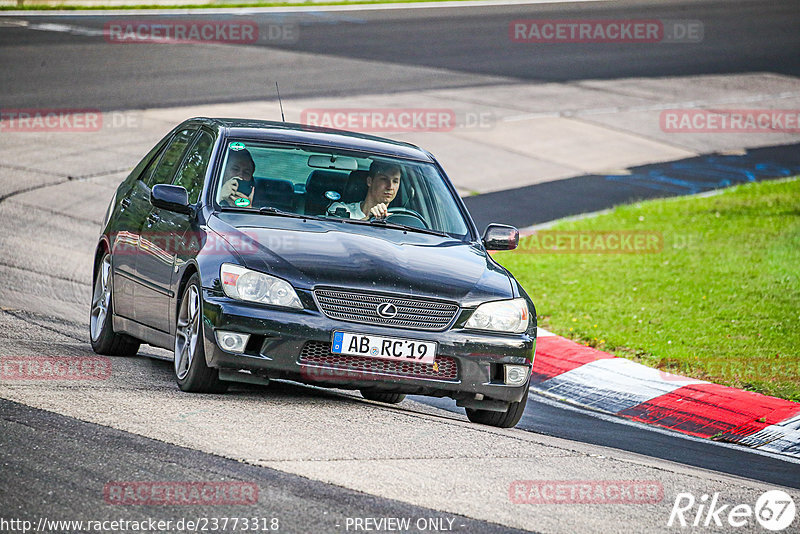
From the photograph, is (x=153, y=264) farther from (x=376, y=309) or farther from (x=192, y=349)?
(x=376, y=309)

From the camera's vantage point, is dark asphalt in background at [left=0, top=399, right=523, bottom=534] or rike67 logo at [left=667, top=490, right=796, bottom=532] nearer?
dark asphalt in background at [left=0, top=399, right=523, bottom=534]

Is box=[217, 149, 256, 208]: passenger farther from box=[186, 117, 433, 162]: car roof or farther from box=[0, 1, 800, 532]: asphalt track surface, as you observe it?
box=[0, 1, 800, 532]: asphalt track surface

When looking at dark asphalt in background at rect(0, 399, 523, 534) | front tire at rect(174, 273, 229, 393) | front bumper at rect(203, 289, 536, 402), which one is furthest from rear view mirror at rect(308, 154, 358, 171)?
dark asphalt in background at rect(0, 399, 523, 534)

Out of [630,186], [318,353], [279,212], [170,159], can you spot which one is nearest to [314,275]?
[318,353]

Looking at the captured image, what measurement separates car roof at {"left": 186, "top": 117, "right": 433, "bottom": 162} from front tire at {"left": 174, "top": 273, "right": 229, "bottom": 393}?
1.40 m

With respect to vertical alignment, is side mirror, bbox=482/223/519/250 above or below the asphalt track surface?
above

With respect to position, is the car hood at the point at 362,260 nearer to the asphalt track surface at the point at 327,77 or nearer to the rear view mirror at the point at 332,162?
the rear view mirror at the point at 332,162

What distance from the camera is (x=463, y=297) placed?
23.7ft

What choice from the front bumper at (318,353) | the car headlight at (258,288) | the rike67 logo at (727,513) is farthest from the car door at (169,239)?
the rike67 logo at (727,513)

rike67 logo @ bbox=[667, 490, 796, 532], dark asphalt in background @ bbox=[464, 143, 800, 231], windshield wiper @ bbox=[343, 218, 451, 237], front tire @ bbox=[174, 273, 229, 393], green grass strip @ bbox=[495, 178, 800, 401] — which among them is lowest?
dark asphalt in background @ bbox=[464, 143, 800, 231]

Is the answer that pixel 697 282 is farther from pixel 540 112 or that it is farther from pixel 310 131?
pixel 540 112

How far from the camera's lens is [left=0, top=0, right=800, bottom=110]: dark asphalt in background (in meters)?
22.1

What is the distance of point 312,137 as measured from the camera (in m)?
8.49

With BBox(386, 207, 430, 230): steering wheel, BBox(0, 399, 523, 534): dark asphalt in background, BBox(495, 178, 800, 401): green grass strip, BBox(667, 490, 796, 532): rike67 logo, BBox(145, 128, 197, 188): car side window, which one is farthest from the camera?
BBox(495, 178, 800, 401): green grass strip
